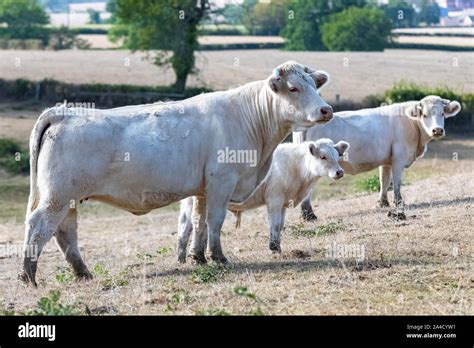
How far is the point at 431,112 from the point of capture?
66.2 feet

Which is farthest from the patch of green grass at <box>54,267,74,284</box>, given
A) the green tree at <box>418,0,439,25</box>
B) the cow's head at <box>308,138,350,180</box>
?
the green tree at <box>418,0,439,25</box>

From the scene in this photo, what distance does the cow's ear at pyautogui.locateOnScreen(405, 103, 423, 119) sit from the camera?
20.4 m

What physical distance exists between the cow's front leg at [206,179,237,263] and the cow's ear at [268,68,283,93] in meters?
1.36

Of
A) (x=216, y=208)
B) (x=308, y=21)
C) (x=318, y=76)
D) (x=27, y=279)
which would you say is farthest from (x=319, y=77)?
(x=308, y=21)

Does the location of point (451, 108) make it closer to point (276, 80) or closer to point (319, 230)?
point (319, 230)

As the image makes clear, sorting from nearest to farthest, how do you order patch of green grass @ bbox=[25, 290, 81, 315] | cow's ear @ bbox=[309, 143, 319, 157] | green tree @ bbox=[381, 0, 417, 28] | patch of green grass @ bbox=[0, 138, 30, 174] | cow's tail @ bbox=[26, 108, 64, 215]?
patch of green grass @ bbox=[25, 290, 81, 315], cow's tail @ bbox=[26, 108, 64, 215], cow's ear @ bbox=[309, 143, 319, 157], patch of green grass @ bbox=[0, 138, 30, 174], green tree @ bbox=[381, 0, 417, 28]

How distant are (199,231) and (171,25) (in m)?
45.2

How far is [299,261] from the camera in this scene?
13.1m

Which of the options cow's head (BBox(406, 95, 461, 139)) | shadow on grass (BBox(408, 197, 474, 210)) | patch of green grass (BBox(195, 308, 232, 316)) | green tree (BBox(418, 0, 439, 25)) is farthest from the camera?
green tree (BBox(418, 0, 439, 25))

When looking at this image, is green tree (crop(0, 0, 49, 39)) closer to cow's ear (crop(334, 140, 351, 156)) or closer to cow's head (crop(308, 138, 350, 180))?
cow's ear (crop(334, 140, 351, 156))

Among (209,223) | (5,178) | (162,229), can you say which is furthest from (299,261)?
(5,178)

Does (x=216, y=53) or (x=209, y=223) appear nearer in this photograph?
(x=209, y=223)

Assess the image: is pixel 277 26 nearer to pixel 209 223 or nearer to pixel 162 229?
pixel 162 229

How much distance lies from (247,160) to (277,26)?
82.9m
